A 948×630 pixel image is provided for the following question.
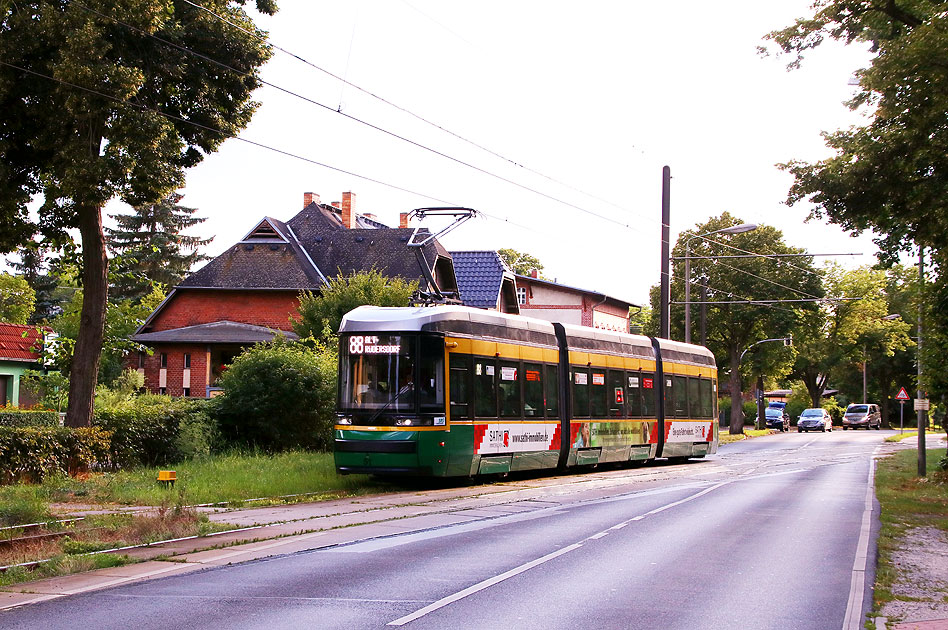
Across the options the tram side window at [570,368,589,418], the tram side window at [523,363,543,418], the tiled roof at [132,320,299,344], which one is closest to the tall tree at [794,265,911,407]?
the tiled roof at [132,320,299,344]

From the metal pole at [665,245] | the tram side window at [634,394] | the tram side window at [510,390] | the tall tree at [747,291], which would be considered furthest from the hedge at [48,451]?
the tall tree at [747,291]

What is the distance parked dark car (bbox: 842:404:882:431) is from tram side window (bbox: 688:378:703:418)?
2095 inches

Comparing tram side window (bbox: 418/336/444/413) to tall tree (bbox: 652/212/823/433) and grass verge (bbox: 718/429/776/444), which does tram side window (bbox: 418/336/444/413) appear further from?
tall tree (bbox: 652/212/823/433)

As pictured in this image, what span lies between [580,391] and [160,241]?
61.9 meters

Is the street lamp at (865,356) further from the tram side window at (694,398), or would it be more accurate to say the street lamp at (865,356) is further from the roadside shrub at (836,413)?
the tram side window at (694,398)

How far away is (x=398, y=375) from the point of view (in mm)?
19609

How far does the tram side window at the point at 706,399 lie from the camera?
3309 centimetres

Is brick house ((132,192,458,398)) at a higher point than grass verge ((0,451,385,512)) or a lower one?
higher

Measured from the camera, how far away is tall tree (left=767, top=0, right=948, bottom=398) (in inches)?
681

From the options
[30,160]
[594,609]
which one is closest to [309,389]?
[30,160]

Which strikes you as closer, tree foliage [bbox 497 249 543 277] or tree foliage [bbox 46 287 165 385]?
tree foliage [bbox 46 287 165 385]

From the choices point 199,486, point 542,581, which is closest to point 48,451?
point 199,486

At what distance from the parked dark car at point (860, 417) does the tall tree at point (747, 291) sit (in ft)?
62.9

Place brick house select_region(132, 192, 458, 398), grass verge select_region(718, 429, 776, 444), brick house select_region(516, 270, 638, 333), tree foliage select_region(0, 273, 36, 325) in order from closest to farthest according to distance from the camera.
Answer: brick house select_region(132, 192, 458, 398)
grass verge select_region(718, 429, 776, 444)
tree foliage select_region(0, 273, 36, 325)
brick house select_region(516, 270, 638, 333)
